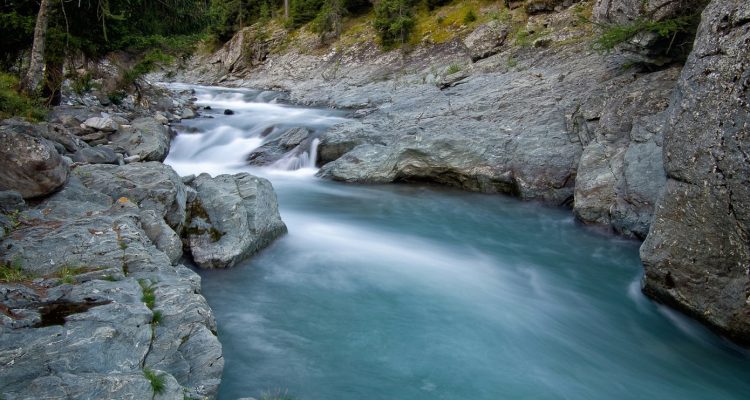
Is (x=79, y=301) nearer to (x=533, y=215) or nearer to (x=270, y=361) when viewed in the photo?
(x=270, y=361)

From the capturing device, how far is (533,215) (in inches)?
433

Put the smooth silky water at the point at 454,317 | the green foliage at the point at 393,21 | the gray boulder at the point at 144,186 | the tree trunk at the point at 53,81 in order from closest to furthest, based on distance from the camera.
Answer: the smooth silky water at the point at 454,317 < the gray boulder at the point at 144,186 < the tree trunk at the point at 53,81 < the green foliage at the point at 393,21

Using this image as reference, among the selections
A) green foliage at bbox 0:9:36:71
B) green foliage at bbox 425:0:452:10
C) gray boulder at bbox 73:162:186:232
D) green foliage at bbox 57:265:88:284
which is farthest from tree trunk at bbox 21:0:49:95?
green foliage at bbox 425:0:452:10

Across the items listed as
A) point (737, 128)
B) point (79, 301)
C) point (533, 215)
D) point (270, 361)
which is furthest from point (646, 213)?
point (79, 301)

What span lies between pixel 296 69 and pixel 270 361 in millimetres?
31426

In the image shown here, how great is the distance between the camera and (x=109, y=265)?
489 centimetres

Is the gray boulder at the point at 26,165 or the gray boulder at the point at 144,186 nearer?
the gray boulder at the point at 26,165

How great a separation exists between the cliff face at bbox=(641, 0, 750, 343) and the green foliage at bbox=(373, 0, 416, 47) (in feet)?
76.7

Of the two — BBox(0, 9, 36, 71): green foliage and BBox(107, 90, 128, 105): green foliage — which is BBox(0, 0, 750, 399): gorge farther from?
BBox(0, 9, 36, 71): green foliage

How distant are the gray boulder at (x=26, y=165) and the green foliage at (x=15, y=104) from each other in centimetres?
241

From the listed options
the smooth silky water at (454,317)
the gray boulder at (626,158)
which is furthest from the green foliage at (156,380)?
the gray boulder at (626,158)

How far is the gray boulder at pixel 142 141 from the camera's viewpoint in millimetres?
11659

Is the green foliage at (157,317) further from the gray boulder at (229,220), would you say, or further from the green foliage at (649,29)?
the green foliage at (649,29)

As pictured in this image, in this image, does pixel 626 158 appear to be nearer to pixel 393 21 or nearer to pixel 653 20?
pixel 653 20
